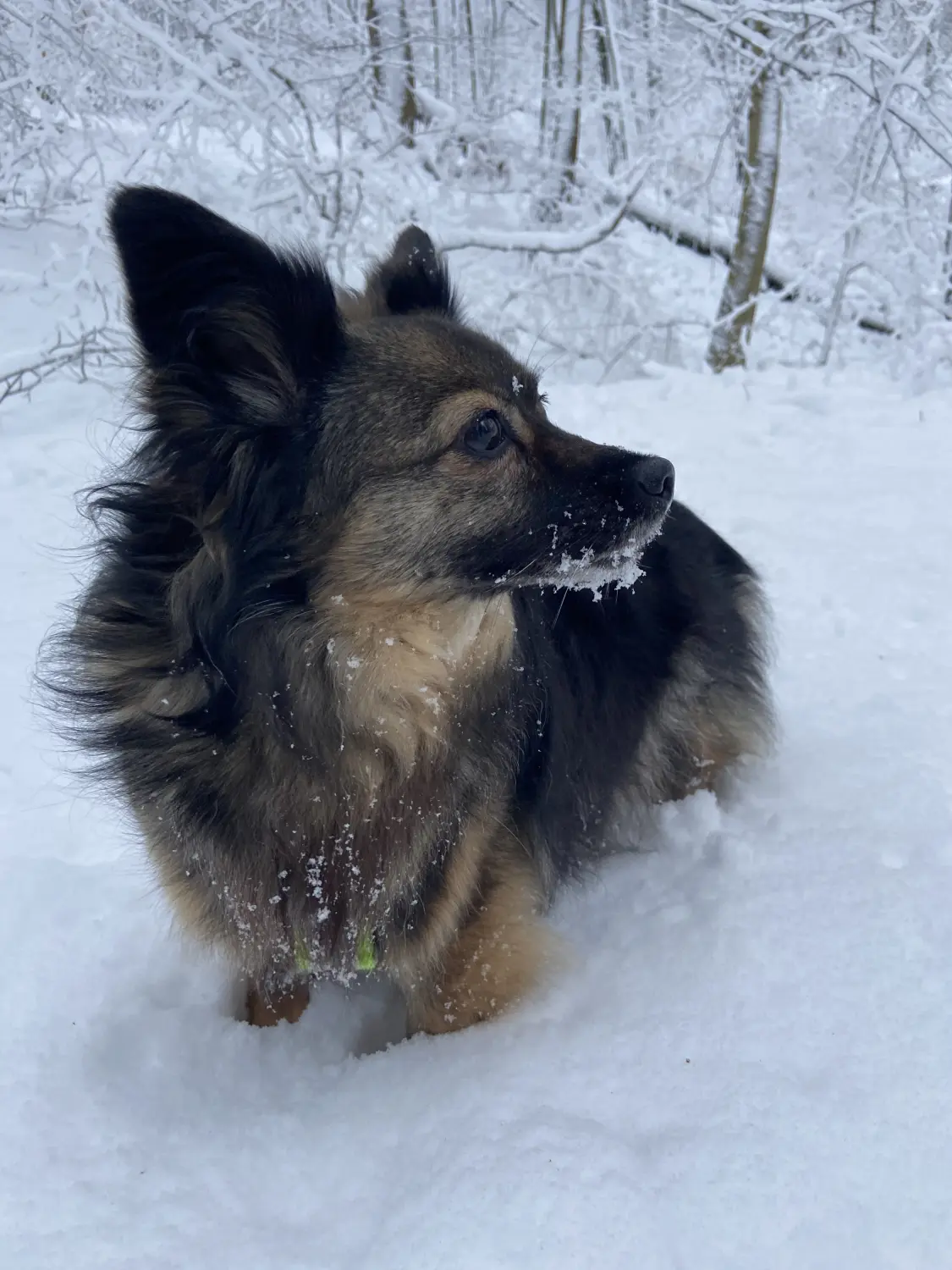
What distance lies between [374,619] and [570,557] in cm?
41

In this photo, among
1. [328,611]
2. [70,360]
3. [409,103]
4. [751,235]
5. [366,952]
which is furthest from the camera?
[409,103]

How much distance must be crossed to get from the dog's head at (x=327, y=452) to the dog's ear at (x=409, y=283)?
23cm

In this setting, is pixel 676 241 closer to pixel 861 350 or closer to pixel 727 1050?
pixel 861 350

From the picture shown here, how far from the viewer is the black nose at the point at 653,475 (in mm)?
1946

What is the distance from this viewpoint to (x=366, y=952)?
6.63 feet

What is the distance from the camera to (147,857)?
6.93 ft

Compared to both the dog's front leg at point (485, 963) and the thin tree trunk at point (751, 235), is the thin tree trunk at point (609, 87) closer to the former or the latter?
the thin tree trunk at point (751, 235)

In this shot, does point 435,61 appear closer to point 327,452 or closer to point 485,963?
point 327,452

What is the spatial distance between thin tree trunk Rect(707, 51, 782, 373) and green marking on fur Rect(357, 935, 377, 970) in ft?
19.4

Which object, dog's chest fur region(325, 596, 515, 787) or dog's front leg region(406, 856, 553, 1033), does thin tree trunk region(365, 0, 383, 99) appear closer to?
dog's chest fur region(325, 596, 515, 787)

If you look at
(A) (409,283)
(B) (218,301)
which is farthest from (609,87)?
(B) (218,301)

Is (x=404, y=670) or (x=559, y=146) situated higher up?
(x=559, y=146)

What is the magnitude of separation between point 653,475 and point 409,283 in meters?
0.81

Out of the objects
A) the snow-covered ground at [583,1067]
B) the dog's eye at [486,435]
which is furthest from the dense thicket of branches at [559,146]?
the dog's eye at [486,435]
